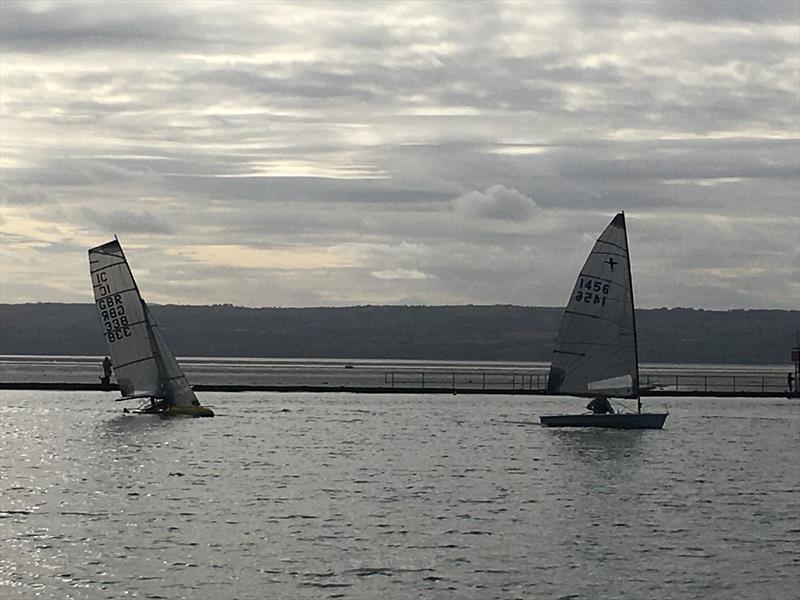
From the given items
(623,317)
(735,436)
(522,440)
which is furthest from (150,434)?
(735,436)

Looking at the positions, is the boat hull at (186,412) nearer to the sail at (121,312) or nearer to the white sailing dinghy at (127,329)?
the white sailing dinghy at (127,329)

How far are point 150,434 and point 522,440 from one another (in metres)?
19.0

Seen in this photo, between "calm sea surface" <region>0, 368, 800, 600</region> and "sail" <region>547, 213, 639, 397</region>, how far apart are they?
2928 mm

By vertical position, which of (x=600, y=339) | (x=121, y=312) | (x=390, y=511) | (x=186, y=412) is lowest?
(x=390, y=511)

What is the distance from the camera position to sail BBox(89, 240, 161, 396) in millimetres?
80375

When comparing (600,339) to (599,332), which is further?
(600,339)

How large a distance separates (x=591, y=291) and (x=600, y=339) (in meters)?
2.62

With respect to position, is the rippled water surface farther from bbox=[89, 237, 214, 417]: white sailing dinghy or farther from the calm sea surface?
bbox=[89, 237, 214, 417]: white sailing dinghy

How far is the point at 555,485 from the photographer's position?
5284cm

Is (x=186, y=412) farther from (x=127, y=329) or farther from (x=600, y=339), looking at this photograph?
(x=600, y=339)

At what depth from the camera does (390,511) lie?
43750mm

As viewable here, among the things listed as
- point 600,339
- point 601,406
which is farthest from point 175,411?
point 600,339

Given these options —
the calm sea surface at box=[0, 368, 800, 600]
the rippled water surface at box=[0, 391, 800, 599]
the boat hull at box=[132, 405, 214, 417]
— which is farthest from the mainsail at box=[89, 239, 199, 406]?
the rippled water surface at box=[0, 391, 800, 599]

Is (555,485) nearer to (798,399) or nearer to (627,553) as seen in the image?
(627,553)
